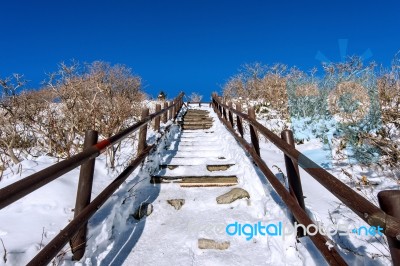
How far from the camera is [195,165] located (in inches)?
219

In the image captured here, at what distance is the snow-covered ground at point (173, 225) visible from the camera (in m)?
2.48

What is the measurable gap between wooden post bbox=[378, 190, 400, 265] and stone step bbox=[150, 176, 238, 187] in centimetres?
355

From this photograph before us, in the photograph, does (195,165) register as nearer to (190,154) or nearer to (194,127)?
(190,154)

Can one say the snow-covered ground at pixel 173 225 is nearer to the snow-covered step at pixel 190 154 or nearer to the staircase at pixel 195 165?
Answer: the staircase at pixel 195 165

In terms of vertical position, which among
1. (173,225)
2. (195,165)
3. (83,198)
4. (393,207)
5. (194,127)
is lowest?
(173,225)

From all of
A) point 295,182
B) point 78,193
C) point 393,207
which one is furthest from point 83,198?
point 393,207

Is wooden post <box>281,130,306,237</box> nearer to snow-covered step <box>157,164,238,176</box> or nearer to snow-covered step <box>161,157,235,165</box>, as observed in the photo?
snow-covered step <box>157,164,238,176</box>

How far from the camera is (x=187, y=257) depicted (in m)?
2.91

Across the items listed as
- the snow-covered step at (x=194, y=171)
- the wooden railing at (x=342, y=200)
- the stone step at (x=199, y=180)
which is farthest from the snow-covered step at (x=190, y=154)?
the wooden railing at (x=342, y=200)

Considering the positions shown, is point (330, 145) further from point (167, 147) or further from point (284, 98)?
point (284, 98)

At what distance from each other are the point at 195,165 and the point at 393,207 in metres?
4.47

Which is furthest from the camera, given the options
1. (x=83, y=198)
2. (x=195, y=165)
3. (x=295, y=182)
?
(x=195, y=165)

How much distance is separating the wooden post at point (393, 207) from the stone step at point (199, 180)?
11.7 feet

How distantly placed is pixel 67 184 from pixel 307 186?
3.52 meters
